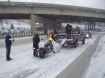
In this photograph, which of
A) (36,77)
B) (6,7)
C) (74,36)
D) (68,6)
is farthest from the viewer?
(68,6)

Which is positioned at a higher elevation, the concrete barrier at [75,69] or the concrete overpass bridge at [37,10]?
the concrete overpass bridge at [37,10]

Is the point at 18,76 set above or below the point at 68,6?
below

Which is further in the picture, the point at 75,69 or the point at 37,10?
the point at 37,10

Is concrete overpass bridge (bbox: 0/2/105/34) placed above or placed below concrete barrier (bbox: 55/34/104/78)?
above

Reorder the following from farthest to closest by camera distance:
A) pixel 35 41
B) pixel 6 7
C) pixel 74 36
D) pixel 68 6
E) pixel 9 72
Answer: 1. pixel 68 6
2. pixel 6 7
3. pixel 74 36
4. pixel 35 41
5. pixel 9 72

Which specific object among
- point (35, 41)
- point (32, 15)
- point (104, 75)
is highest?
point (32, 15)

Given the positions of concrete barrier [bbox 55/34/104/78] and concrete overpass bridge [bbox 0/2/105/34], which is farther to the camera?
concrete overpass bridge [bbox 0/2/105/34]

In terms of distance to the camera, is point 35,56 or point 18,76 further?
point 35,56

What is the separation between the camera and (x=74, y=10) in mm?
51062

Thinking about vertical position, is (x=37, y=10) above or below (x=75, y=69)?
above

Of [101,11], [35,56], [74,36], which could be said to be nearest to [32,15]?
[101,11]

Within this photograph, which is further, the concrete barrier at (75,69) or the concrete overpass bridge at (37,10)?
the concrete overpass bridge at (37,10)

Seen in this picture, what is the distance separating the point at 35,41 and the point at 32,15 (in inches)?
1356

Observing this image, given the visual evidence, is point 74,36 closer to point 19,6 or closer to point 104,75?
point 104,75
